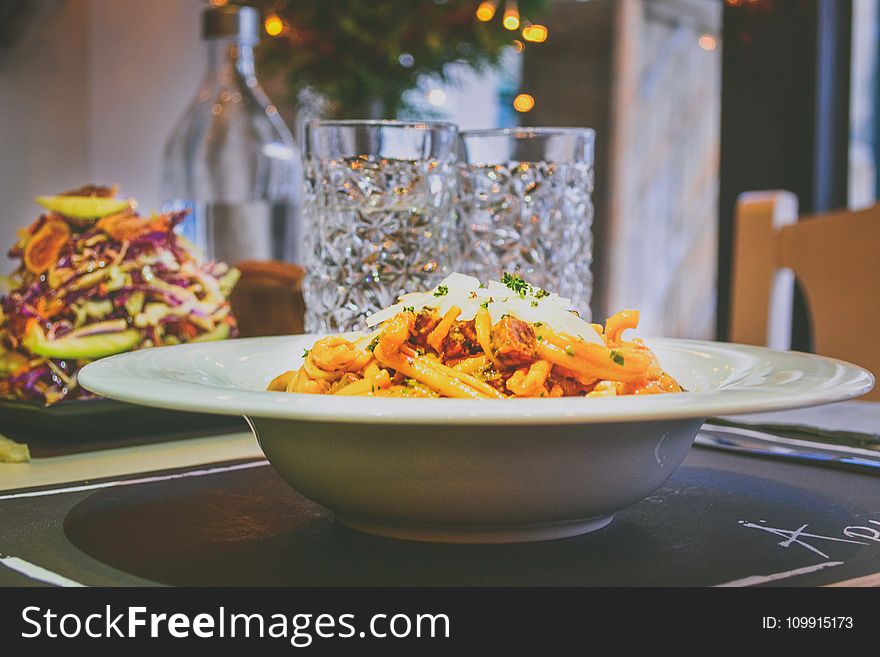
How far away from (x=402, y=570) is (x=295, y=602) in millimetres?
65

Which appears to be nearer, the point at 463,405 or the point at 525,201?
the point at 463,405

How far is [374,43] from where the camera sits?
2.60 m

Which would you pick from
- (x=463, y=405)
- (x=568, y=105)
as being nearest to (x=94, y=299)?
(x=463, y=405)

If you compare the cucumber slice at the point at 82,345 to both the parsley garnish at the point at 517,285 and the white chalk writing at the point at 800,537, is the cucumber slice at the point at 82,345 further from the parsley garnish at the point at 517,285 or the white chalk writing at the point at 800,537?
the white chalk writing at the point at 800,537

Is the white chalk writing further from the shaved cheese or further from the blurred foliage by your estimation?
the blurred foliage

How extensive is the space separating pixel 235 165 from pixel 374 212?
5.14 ft

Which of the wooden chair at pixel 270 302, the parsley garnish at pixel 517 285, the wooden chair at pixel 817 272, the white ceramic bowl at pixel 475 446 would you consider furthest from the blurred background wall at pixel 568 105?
the white ceramic bowl at pixel 475 446

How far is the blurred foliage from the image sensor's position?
257 cm

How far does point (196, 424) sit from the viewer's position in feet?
3.26

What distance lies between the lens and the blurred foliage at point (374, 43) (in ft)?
8.44

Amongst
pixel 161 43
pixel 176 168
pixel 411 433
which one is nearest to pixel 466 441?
pixel 411 433

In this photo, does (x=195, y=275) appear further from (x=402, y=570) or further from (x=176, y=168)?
(x=176, y=168)

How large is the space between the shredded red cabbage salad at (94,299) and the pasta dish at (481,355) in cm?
35

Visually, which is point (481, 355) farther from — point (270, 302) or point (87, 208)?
point (270, 302)
